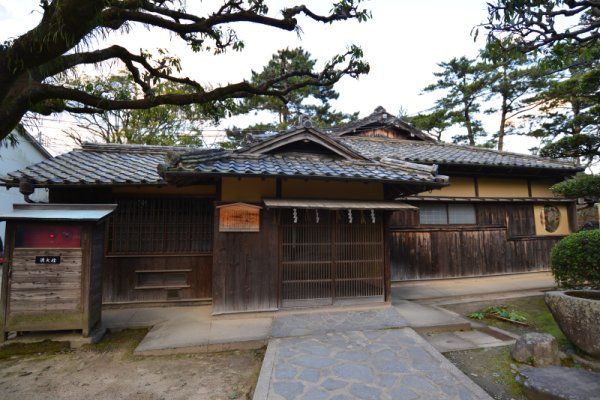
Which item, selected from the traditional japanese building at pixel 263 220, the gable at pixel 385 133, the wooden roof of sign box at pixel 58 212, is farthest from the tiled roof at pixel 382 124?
the wooden roof of sign box at pixel 58 212

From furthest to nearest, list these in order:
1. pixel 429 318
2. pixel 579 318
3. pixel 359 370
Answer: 1. pixel 429 318
2. pixel 579 318
3. pixel 359 370

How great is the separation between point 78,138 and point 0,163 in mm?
5688

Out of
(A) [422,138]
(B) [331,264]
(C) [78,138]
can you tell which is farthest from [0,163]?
(A) [422,138]

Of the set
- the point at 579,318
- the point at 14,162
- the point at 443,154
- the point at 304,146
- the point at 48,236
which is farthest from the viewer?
the point at 14,162

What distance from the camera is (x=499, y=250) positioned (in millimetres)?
11008

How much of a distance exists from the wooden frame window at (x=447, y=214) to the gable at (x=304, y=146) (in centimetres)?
392

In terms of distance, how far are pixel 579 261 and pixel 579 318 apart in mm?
2418

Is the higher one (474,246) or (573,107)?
(573,107)

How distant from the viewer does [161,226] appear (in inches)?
319

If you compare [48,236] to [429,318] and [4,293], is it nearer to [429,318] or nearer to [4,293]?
[4,293]

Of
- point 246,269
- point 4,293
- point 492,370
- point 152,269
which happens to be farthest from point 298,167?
point 4,293

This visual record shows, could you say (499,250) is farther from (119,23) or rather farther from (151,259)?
(119,23)

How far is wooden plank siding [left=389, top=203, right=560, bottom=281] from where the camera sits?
Answer: 10219mm

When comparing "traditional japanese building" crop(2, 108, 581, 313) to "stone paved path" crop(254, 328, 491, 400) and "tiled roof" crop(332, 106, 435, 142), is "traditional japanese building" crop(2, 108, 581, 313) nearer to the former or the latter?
"stone paved path" crop(254, 328, 491, 400)
